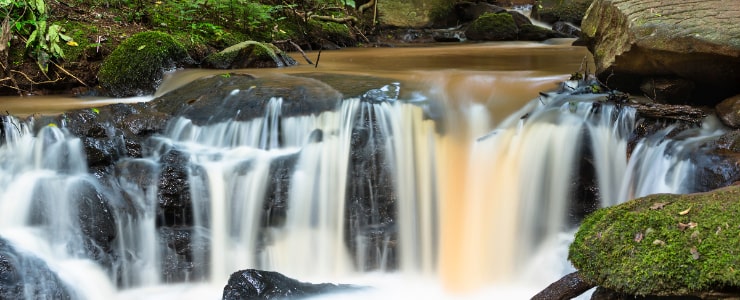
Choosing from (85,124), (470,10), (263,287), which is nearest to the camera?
(263,287)

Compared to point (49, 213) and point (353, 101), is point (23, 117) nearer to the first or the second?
point (49, 213)

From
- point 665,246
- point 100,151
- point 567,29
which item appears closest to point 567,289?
point 665,246

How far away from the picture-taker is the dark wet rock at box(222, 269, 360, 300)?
4.72 metres

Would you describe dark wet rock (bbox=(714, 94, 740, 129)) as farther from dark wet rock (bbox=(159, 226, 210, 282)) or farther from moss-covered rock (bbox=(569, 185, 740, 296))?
dark wet rock (bbox=(159, 226, 210, 282))

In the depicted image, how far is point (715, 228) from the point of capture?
10.6ft

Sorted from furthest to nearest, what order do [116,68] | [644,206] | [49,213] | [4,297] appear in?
[116,68], [49,213], [4,297], [644,206]

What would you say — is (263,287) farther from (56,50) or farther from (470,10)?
(470,10)

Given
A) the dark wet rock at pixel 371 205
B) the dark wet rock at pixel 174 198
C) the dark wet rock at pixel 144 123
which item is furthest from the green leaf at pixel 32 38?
the dark wet rock at pixel 371 205

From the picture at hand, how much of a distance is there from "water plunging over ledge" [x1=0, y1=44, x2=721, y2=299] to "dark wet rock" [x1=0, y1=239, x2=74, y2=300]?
0.74ft

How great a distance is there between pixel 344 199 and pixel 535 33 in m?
9.31

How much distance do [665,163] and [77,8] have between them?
8.43m

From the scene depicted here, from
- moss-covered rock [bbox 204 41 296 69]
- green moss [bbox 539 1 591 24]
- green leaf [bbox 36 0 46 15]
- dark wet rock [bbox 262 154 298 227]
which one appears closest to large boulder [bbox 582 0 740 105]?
dark wet rock [bbox 262 154 298 227]

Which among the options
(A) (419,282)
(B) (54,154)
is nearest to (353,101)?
(A) (419,282)

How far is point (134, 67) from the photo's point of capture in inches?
312
